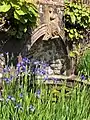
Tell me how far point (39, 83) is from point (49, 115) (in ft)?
1.80

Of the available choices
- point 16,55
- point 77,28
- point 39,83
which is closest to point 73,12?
point 77,28

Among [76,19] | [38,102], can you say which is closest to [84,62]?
[76,19]

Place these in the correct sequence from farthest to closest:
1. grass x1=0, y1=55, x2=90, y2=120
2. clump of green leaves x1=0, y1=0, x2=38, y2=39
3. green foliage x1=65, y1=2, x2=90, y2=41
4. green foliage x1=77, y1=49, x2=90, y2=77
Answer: green foliage x1=65, y1=2, x2=90, y2=41 < green foliage x1=77, y1=49, x2=90, y2=77 < clump of green leaves x1=0, y1=0, x2=38, y2=39 < grass x1=0, y1=55, x2=90, y2=120

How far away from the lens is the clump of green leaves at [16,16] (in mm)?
4844

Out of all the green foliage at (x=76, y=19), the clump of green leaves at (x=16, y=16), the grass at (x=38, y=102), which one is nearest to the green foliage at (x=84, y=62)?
the green foliage at (x=76, y=19)

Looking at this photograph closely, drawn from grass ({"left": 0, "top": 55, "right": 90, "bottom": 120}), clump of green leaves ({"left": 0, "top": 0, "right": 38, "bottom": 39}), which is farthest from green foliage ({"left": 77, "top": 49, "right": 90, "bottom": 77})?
grass ({"left": 0, "top": 55, "right": 90, "bottom": 120})

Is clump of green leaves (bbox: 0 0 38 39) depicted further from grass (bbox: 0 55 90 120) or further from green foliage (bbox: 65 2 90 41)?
green foliage (bbox: 65 2 90 41)

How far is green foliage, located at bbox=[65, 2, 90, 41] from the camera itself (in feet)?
24.3

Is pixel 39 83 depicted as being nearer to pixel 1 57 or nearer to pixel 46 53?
pixel 1 57

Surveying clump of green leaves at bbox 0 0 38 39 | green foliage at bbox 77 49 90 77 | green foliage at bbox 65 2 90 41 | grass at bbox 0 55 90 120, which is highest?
green foliage at bbox 65 2 90 41

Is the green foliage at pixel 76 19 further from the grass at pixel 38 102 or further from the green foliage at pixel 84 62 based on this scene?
the grass at pixel 38 102

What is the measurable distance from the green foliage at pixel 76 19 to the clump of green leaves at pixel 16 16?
2317 millimetres

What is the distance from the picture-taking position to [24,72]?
397 cm

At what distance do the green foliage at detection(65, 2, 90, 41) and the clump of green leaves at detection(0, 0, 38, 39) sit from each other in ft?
7.60
